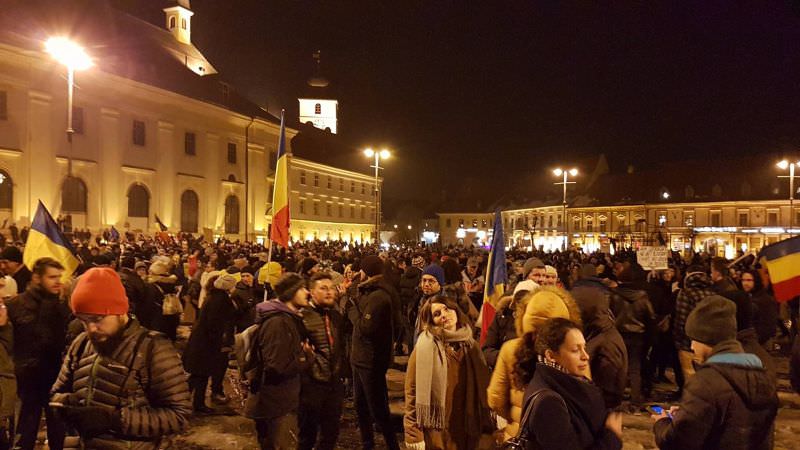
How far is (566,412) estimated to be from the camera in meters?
2.78

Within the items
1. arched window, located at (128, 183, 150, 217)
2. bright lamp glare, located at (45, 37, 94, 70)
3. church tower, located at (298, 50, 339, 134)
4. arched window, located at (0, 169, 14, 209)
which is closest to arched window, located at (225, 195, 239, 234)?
arched window, located at (128, 183, 150, 217)

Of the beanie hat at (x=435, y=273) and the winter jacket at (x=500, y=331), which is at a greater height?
the beanie hat at (x=435, y=273)

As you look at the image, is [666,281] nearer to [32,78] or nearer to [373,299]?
[373,299]

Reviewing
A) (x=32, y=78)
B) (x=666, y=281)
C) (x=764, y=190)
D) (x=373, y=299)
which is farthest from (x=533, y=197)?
(x=373, y=299)

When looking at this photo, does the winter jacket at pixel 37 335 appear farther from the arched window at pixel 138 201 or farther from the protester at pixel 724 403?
the arched window at pixel 138 201

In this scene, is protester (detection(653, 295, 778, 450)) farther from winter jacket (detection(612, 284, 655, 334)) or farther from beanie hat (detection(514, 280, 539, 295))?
winter jacket (detection(612, 284, 655, 334))

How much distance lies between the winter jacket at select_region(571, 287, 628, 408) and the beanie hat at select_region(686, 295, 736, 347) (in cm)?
62

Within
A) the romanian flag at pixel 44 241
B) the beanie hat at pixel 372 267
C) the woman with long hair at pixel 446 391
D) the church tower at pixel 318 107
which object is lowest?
the woman with long hair at pixel 446 391

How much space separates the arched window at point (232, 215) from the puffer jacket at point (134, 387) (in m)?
45.4

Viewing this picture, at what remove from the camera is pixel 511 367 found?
3.64m

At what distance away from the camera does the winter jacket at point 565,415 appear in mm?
2760

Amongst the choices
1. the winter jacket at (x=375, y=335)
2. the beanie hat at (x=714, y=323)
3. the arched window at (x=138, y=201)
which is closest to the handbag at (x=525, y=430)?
the beanie hat at (x=714, y=323)

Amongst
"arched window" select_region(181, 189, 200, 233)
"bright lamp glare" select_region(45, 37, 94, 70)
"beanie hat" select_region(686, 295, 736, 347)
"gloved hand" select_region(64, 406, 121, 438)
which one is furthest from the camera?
"arched window" select_region(181, 189, 200, 233)

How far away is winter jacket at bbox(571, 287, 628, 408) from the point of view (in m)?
3.83
